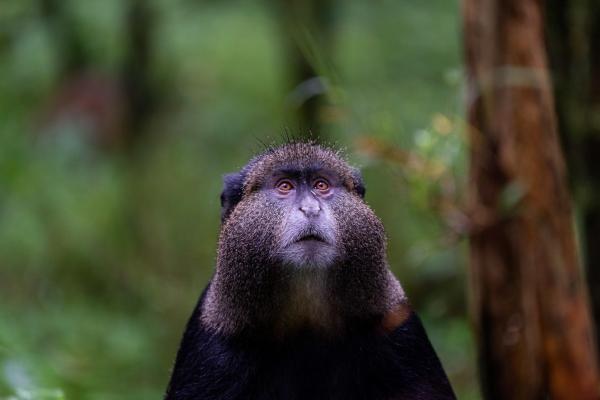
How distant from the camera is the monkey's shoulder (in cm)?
329

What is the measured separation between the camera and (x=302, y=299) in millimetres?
3213

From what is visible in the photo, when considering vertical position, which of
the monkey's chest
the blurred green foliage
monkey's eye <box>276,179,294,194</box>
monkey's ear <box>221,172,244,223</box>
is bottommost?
the monkey's chest

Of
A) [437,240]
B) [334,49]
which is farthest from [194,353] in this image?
[334,49]

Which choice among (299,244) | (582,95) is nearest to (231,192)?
(299,244)

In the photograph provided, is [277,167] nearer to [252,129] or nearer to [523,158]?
[523,158]

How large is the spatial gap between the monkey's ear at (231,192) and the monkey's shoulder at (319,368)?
0.45m

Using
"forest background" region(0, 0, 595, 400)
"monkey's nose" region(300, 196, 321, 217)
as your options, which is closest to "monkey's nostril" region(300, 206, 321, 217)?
"monkey's nose" region(300, 196, 321, 217)

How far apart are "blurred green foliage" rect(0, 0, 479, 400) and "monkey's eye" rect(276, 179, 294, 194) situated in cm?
193

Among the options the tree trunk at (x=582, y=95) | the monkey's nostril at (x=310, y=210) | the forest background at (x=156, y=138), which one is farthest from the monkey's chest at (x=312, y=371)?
the forest background at (x=156, y=138)

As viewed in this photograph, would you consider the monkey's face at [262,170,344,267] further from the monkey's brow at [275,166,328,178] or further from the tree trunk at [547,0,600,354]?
the tree trunk at [547,0,600,354]

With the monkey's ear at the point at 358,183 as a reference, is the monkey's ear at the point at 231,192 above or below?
above

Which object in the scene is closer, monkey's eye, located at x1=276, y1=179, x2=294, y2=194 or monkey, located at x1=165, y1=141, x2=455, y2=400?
monkey, located at x1=165, y1=141, x2=455, y2=400

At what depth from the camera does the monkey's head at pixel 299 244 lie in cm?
315

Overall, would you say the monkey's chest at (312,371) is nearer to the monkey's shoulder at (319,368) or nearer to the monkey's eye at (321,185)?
the monkey's shoulder at (319,368)
